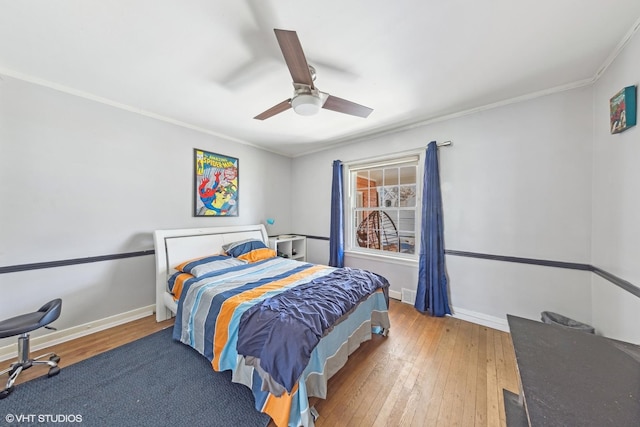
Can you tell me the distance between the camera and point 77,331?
2.31 meters

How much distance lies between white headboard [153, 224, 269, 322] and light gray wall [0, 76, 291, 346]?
20 centimetres

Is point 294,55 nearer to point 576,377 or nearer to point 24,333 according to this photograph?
point 576,377

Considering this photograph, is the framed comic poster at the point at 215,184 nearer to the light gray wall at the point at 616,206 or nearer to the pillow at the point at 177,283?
the pillow at the point at 177,283

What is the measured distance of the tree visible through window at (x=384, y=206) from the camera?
334 cm

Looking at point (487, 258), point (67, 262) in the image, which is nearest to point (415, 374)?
point (487, 258)

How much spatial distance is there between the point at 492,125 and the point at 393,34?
181 centimetres

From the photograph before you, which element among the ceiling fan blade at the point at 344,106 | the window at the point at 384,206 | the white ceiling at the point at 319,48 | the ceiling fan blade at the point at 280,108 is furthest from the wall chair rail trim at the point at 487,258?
the ceiling fan blade at the point at 280,108

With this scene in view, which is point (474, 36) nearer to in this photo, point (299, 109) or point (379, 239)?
point (299, 109)

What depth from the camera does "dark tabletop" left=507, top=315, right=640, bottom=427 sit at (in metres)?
0.58

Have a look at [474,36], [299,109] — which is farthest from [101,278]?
[474,36]

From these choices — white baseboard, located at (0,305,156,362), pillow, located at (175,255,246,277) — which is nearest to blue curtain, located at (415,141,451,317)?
pillow, located at (175,255,246,277)

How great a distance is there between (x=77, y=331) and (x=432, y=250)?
4.10 meters

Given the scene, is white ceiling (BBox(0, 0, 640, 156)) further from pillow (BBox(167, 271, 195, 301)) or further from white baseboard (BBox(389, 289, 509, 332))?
white baseboard (BBox(389, 289, 509, 332))

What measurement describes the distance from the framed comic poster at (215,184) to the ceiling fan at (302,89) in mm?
A: 1535
